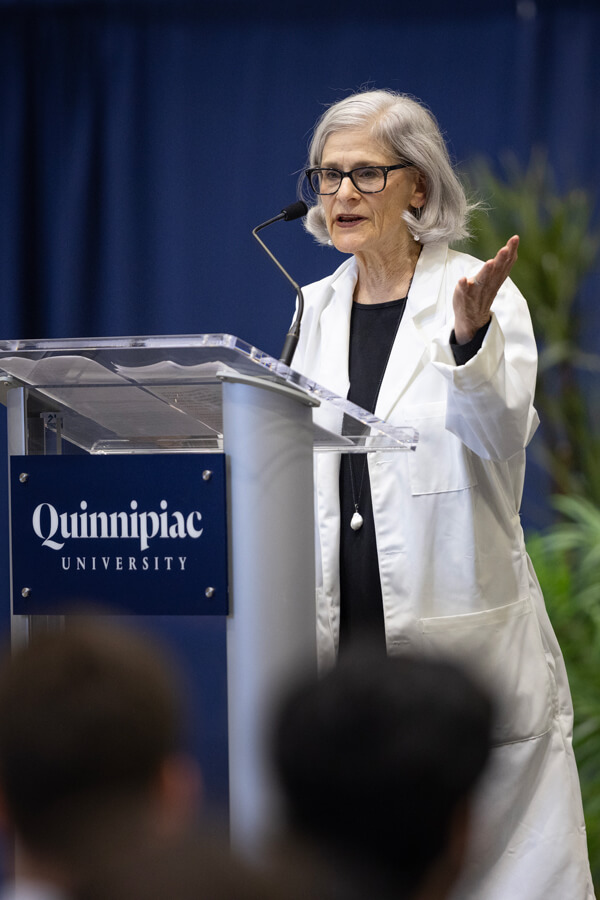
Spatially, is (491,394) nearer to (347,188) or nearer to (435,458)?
(435,458)

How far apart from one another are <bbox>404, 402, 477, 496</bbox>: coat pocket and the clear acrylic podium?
1.55 feet

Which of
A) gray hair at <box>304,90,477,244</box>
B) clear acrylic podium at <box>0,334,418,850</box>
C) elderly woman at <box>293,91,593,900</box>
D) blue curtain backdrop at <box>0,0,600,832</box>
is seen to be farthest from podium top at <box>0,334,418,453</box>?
blue curtain backdrop at <box>0,0,600,832</box>

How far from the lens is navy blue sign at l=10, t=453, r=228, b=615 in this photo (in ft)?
4.24

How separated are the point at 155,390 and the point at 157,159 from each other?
8.06 feet

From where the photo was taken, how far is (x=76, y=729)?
0.86 metres

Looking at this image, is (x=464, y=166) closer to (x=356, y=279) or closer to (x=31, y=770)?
(x=356, y=279)

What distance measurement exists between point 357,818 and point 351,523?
118 cm

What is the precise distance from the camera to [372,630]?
1900 millimetres


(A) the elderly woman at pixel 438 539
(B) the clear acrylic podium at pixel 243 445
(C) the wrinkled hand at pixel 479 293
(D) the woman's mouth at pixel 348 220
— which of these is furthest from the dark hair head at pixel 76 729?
(D) the woman's mouth at pixel 348 220

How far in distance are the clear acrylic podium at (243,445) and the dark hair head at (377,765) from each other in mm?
424

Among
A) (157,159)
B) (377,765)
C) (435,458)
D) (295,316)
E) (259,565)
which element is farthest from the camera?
(157,159)

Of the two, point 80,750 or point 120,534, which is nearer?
point 80,750

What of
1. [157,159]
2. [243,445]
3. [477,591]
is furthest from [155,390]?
[157,159]

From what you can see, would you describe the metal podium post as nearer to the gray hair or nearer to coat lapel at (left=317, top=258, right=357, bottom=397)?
coat lapel at (left=317, top=258, right=357, bottom=397)
